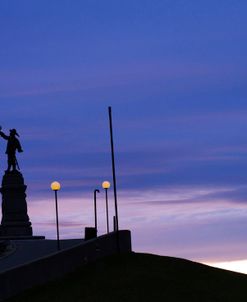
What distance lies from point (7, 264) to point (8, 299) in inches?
297

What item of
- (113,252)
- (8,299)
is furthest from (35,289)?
(113,252)

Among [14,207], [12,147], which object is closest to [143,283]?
[14,207]

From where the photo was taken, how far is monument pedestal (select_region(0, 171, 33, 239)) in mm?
70938

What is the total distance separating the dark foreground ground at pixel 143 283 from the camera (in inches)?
1710

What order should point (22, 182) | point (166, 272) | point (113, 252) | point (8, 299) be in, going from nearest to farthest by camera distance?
1. point (8, 299)
2. point (166, 272)
3. point (113, 252)
4. point (22, 182)

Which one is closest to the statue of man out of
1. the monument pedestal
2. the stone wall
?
the monument pedestal

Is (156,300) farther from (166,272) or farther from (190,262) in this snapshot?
(190,262)

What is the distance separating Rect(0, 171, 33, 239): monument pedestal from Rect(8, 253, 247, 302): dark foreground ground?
19632 millimetres

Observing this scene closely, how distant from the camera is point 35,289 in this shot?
145ft

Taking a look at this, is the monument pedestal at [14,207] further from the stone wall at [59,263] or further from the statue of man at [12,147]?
the stone wall at [59,263]

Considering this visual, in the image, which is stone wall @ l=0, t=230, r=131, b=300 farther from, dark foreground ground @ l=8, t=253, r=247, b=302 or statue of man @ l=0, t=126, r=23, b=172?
statue of man @ l=0, t=126, r=23, b=172

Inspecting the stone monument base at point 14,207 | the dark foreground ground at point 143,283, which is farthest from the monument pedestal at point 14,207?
the dark foreground ground at point 143,283

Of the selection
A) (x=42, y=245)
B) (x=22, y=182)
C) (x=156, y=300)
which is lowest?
(x=156, y=300)

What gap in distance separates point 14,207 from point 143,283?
27.1 metres
